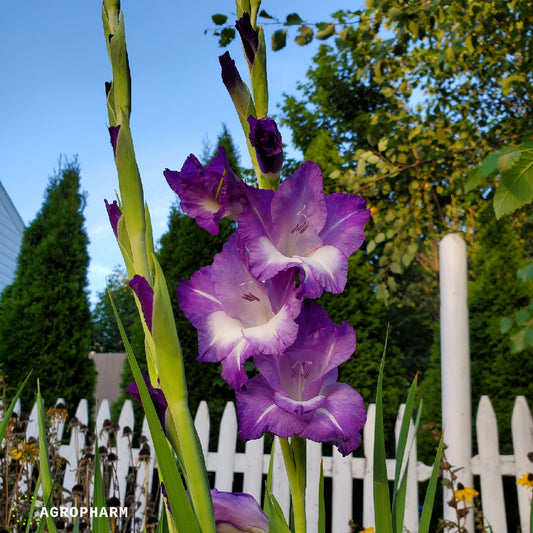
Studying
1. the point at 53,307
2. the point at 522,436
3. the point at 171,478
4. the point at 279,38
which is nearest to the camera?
the point at 171,478

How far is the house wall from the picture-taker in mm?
11844

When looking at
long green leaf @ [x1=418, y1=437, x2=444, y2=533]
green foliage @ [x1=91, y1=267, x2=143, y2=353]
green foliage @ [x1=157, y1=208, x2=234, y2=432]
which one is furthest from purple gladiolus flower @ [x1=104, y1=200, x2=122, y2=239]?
green foliage @ [x1=91, y1=267, x2=143, y2=353]

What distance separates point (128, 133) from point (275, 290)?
17 cm

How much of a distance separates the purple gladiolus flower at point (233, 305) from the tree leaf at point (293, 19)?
204cm

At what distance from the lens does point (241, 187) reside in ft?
1.39

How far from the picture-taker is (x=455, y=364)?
2.51 meters

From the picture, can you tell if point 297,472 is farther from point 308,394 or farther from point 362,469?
point 362,469

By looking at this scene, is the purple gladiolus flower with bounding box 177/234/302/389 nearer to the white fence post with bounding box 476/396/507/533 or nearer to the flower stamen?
the flower stamen

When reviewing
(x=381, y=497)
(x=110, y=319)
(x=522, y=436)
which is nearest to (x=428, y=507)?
(x=381, y=497)

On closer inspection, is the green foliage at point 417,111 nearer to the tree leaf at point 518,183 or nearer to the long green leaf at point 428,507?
the tree leaf at point 518,183

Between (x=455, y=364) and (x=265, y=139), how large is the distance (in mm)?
2375

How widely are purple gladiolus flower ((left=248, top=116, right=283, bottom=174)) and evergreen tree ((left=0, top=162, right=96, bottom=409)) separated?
396 centimetres

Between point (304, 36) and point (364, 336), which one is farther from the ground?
point (304, 36)

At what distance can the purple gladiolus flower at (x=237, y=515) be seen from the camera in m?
0.42
